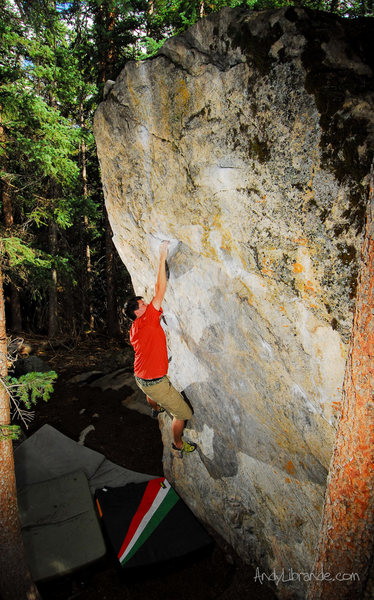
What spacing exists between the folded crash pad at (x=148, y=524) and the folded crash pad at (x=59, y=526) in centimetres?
26

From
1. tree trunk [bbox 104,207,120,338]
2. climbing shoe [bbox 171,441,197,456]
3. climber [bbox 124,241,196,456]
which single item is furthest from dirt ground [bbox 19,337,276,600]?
climber [bbox 124,241,196,456]

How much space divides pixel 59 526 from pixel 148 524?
146 centimetres

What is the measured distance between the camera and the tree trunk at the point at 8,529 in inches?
156

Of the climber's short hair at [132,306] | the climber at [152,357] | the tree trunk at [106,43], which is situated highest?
the tree trunk at [106,43]

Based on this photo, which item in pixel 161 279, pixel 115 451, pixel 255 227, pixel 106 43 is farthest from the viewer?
pixel 106 43

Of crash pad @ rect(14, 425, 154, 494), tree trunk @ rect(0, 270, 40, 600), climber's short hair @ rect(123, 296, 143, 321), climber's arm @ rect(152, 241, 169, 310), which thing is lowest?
crash pad @ rect(14, 425, 154, 494)

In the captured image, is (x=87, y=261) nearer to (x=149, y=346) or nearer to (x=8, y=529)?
(x=149, y=346)

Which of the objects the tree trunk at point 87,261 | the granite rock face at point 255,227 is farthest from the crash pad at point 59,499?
the tree trunk at point 87,261

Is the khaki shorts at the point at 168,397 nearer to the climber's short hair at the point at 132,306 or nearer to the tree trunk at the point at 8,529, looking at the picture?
the climber's short hair at the point at 132,306

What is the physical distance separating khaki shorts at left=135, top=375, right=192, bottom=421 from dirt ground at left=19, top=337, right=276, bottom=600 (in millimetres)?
2216

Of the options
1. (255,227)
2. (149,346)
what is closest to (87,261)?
(149,346)

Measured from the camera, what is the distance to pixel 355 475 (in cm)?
255

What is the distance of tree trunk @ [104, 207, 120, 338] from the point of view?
1387cm

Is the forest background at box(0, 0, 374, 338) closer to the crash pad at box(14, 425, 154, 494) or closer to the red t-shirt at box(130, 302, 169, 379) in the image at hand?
the red t-shirt at box(130, 302, 169, 379)
